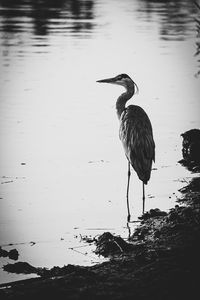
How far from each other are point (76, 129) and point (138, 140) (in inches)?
160

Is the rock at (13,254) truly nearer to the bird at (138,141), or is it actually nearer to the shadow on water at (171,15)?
the bird at (138,141)

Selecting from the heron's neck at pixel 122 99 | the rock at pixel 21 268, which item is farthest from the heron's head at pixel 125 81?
the rock at pixel 21 268

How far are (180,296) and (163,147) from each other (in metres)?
7.36

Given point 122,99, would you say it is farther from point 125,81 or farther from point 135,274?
point 135,274

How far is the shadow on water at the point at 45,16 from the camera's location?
106 ft

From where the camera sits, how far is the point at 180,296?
198 inches

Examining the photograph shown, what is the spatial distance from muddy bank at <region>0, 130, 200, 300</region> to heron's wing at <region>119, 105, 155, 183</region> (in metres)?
2.18

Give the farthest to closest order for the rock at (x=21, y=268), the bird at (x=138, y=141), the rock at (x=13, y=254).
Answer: the bird at (x=138, y=141) < the rock at (x=13, y=254) < the rock at (x=21, y=268)

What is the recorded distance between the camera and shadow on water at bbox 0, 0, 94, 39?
3241cm

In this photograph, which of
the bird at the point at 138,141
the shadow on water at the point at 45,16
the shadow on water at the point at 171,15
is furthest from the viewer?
the shadow on water at the point at 45,16

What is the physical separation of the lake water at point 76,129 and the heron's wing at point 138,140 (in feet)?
1.37

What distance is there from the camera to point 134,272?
5695 mm

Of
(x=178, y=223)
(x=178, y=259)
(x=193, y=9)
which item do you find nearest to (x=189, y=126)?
(x=178, y=223)

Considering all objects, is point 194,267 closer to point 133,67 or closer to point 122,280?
point 122,280
